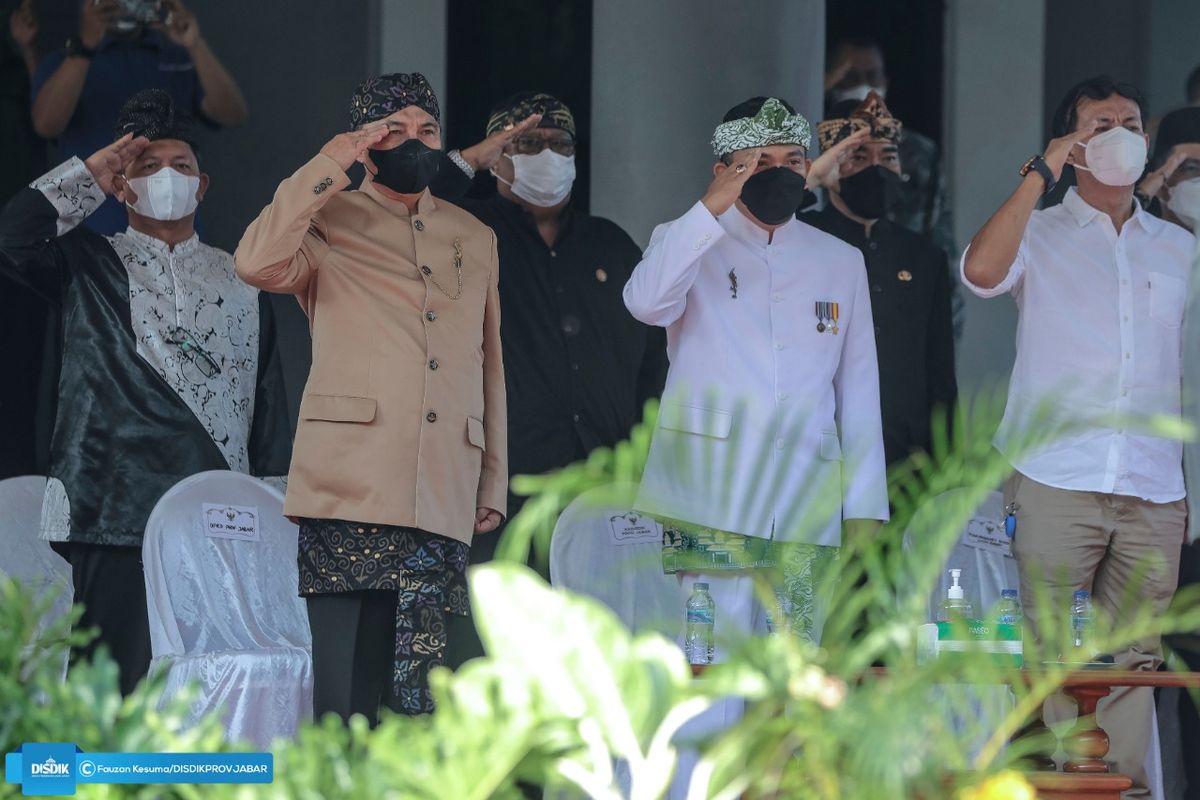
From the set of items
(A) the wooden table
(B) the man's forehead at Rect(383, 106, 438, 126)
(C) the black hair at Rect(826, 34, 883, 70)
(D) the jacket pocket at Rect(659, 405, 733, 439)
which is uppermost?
(C) the black hair at Rect(826, 34, 883, 70)

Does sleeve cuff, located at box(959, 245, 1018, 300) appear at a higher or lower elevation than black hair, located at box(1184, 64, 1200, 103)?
lower

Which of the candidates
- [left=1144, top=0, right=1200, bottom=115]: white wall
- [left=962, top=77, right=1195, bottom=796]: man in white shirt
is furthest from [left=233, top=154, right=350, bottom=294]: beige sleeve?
[left=1144, top=0, right=1200, bottom=115]: white wall

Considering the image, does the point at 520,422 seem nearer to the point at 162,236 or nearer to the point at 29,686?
the point at 162,236

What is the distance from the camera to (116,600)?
450 cm

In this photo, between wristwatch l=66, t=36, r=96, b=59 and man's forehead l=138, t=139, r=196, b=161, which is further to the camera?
wristwatch l=66, t=36, r=96, b=59

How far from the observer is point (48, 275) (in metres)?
4.49

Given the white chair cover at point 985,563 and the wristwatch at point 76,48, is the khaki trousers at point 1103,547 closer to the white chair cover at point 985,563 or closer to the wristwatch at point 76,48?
the white chair cover at point 985,563

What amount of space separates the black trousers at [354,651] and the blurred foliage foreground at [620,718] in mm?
1668

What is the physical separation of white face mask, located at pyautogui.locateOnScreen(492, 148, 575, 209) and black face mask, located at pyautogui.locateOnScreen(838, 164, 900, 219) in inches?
29.5

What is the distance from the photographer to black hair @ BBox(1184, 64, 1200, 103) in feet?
19.8

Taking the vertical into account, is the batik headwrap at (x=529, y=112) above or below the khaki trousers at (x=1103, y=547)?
above

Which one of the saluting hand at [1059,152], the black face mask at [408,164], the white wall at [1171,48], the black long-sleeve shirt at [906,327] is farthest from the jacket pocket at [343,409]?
the white wall at [1171,48]

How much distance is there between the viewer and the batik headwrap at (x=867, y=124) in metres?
4.99

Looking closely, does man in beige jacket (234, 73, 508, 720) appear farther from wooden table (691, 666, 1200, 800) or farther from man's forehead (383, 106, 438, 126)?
wooden table (691, 666, 1200, 800)
